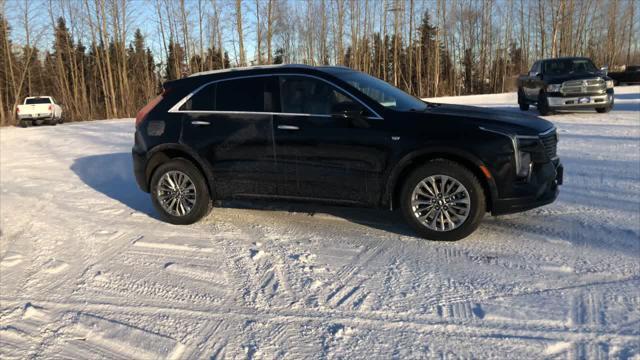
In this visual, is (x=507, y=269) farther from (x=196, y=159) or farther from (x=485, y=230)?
(x=196, y=159)

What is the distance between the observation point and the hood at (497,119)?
449 centimetres

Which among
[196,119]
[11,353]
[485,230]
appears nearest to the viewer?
[11,353]

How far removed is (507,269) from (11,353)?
11.9ft

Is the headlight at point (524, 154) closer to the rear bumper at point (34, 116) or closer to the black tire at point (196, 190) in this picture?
the black tire at point (196, 190)

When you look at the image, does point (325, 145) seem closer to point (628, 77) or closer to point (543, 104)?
point (543, 104)

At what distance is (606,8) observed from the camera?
57.0 m

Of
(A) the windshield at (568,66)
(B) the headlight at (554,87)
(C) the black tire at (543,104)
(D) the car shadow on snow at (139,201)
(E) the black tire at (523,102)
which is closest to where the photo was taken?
(D) the car shadow on snow at (139,201)

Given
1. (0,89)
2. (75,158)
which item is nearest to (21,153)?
(75,158)

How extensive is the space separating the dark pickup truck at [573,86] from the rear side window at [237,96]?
11.9 metres

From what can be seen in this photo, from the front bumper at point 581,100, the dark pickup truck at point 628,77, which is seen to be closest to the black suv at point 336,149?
the front bumper at point 581,100

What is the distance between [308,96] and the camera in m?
5.09

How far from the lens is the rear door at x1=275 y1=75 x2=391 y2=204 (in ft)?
15.6

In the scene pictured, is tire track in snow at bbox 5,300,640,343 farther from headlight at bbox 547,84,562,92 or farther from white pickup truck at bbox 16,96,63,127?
white pickup truck at bbox 16,96,63,127

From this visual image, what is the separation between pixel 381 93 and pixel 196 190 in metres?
2.39
